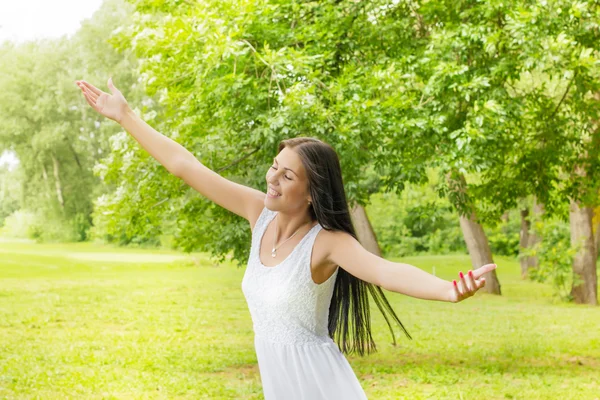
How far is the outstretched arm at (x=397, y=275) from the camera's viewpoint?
1902 millimetres

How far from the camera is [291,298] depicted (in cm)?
232

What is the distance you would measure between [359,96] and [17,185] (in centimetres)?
1706

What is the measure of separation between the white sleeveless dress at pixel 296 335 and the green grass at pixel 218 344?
5.07 metres

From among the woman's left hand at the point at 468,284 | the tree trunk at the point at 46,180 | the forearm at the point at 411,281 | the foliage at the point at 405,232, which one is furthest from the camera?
the foliage at the point at 405,232

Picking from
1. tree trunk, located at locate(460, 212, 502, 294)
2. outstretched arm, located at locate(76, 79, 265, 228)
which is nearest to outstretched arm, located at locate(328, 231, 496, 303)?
outstretched arm, located at locate(76, 79, 265, 228)

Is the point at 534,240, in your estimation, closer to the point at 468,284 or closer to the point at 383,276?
the point at 383,276

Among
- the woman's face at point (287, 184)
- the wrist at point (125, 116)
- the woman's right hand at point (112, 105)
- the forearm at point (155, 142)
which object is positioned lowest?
the woman's face at point (287, 184)

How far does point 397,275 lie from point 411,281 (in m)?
0.04

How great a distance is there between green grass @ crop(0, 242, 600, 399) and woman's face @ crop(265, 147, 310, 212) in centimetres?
519

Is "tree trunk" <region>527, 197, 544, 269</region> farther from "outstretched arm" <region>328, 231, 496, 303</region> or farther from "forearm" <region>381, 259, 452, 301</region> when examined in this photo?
"forearm" <region>381, 259, 452, 301</region>

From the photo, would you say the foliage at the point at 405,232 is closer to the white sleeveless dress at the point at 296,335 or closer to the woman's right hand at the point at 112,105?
the woman's right hand at the point at 112,105

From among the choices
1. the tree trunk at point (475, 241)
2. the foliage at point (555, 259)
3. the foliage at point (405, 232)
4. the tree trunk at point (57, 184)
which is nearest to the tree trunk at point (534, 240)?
the foliage at point (405, 232)

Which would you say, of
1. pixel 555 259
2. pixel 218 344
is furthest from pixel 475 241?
pixel 218 344

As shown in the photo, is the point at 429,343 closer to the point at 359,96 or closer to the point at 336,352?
the point at 359,96
